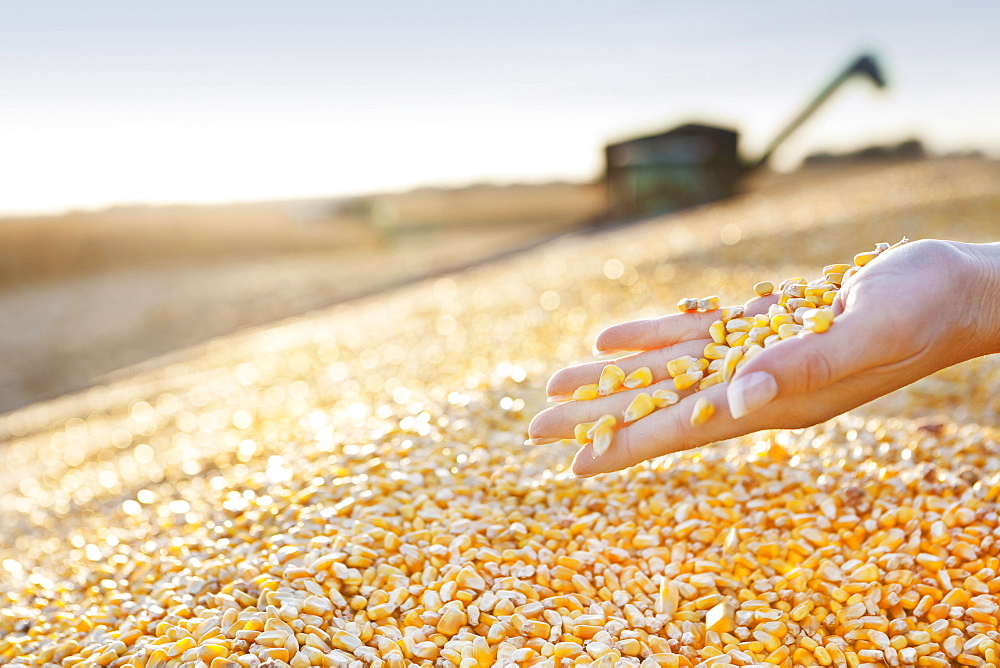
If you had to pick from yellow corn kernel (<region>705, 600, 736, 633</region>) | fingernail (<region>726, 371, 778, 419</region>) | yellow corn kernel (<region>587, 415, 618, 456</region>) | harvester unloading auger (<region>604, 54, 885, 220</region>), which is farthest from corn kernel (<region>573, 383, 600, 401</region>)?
harvester unloading auger (<region>604, 54, 885, 220</region>)

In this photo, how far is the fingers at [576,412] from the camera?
5.90 feet

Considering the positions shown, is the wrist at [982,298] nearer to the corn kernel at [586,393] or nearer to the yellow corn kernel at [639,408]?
the yellow corn kernel at [639,408]

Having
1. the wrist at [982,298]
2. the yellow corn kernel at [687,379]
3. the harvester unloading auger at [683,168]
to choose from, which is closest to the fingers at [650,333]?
the yellow corn kernel at [687,379]

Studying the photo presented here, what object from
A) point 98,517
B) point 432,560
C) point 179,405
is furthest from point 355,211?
point 432,560

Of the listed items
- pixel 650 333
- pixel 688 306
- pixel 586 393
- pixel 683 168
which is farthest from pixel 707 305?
pixel 683 168

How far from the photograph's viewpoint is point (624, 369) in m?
1.95

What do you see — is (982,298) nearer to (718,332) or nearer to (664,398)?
(718,332)

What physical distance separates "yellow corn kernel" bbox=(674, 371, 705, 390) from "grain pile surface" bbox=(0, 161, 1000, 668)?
1.61 feet

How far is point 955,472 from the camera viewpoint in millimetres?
2162

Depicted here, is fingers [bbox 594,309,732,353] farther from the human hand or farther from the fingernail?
the fingernail

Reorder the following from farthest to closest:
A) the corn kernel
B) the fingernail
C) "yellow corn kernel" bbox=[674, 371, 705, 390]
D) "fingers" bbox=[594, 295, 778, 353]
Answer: "fingers" bbox=[594, 295, 778, 353], the corn kernel, "yellow corn kernel" bbox=[674, 371, 705, 390], the fingernail

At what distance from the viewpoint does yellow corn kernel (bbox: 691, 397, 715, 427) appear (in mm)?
1576

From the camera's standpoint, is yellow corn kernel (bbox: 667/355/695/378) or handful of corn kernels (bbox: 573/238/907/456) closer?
handful of corn kernels (bbox: 573/238/907/456)

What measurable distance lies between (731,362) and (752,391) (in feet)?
0.81
